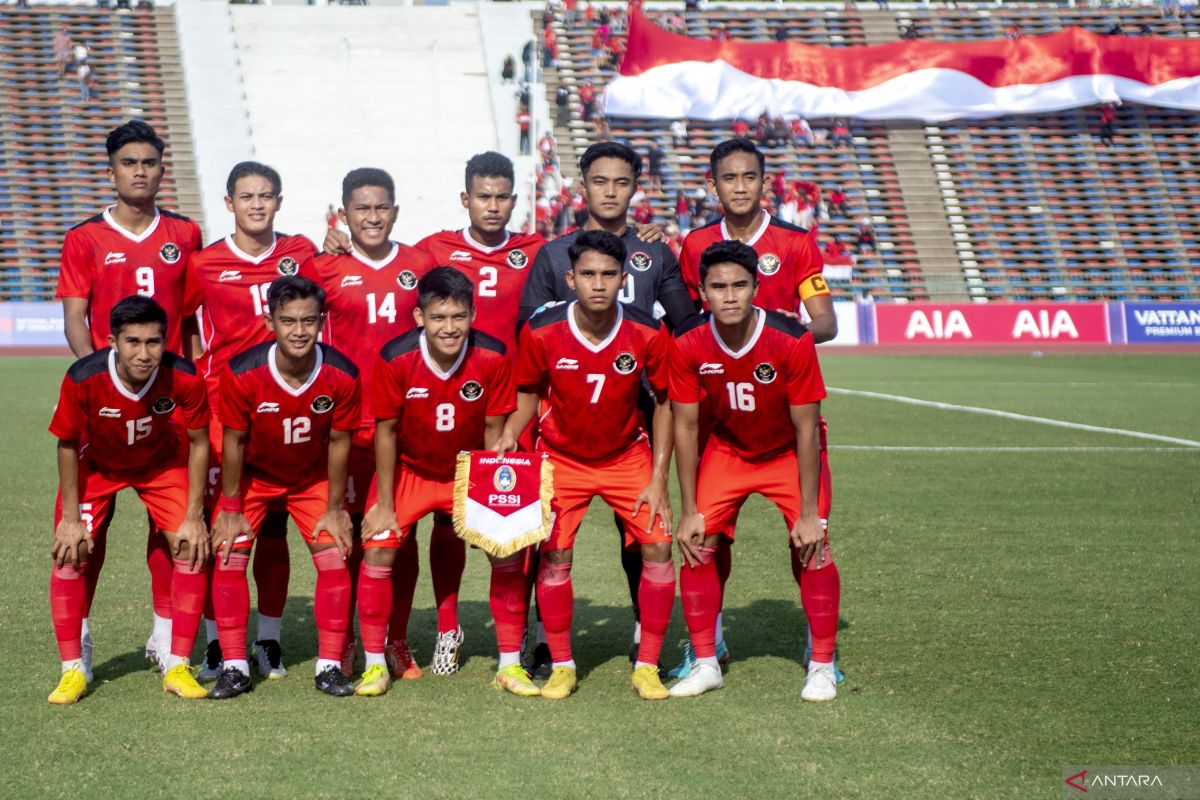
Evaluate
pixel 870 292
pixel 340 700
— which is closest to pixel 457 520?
pixel 340 700

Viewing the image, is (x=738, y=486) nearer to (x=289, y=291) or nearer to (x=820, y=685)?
(x=820, y=685)

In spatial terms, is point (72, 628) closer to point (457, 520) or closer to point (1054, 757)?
point (457, 520)

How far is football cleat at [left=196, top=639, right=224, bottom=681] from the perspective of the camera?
6.06m

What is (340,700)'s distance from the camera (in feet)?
18.3

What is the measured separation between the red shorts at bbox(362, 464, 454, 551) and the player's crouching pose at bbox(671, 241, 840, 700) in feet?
3.53

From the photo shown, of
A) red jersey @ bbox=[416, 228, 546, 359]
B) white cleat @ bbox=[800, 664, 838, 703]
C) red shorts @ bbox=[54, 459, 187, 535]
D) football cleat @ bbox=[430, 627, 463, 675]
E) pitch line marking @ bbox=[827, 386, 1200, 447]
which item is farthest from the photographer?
pitch line marking @ bbox=[827, 386, 1200, 447]

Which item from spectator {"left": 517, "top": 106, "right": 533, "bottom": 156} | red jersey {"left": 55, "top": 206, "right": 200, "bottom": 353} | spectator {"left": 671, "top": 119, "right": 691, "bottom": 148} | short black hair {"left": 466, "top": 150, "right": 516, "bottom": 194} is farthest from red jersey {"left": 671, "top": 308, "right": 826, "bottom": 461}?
spectator {"left": 671, "top": 119, "right": 691, "bottom": 148}

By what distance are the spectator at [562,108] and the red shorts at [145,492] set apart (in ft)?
107

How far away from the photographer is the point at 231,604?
5797 millimetres

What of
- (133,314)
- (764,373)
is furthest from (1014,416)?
(133,314)

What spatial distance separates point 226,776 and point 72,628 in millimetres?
1473

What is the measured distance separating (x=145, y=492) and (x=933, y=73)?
116ft

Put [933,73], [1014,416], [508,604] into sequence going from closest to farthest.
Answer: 1. [508,604]
2. [1014,416]
3. [933,73]

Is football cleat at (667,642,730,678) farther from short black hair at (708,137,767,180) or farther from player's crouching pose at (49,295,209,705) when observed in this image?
short black hair at (708,137,767,180)
